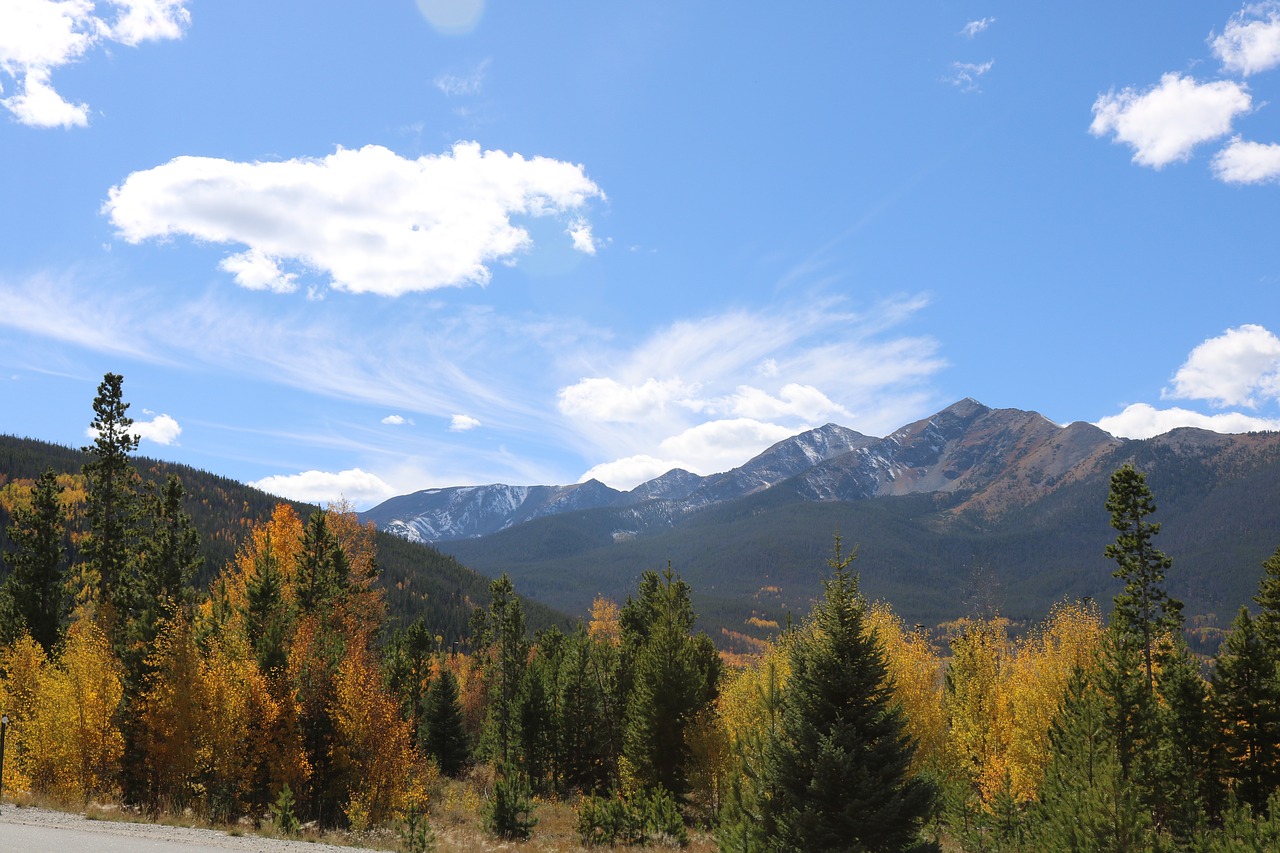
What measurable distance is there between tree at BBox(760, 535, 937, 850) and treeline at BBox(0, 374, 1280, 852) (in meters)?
0.06

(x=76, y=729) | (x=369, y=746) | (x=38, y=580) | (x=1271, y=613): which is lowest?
(x=369, y=746)

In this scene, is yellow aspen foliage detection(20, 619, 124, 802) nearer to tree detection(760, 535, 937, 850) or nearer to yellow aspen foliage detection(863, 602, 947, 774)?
tree detection(760, 535, 937, 850)

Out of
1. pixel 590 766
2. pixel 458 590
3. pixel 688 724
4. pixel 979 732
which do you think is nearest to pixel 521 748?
pixel 590 766

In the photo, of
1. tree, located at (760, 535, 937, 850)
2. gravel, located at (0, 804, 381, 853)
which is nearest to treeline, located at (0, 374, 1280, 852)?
tree, located at (760, 535, 937, 850)

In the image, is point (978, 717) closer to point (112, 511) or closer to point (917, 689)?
point (917, 689)

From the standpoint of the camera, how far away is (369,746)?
1324 inches

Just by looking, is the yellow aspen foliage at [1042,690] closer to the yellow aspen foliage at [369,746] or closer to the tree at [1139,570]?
the tree at [1139,570]

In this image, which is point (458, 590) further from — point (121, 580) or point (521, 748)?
point (121, 580)

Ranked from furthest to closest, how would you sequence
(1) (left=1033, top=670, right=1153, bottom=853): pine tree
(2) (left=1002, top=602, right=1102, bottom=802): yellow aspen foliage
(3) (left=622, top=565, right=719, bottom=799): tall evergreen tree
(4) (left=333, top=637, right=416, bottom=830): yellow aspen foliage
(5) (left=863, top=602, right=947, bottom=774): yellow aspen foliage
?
(5) (left=863, top=602, right=947, bottom=774): yellow aspen foliage, (2) (left=1002, top=602, right=1102, bottom=802): yellow aspen foliage, (3) (left=622, top=565, right=719, bottom=799): tall evergreen tree, (4) (left=333, top=637, right=416, bottom=830): yellow aspen foliage, (1) (left=1033, top=670, right=1153, bottom=853): pine tree

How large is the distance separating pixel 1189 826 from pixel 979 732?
16457mm

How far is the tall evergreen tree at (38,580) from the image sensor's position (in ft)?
127

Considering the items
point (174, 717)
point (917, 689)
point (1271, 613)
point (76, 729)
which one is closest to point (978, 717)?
point (917, 689)

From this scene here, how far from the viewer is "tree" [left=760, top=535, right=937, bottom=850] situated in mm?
17344

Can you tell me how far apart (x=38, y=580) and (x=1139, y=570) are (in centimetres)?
5833
